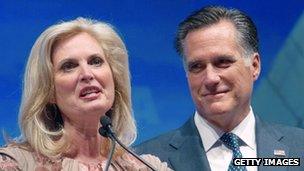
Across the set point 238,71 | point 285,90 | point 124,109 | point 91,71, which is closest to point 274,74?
point 285,90

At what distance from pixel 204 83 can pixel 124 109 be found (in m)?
0.26

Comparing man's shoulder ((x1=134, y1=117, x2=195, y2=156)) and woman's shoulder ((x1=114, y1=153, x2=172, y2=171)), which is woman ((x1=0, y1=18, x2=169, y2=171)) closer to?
woman's shoulder ((x1=114, y1=153, x2=172, y2=171))

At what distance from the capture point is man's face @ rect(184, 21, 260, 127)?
1.95 meters

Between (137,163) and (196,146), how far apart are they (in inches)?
8.9

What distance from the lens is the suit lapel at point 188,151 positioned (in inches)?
75.7

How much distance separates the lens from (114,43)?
6.13 feet

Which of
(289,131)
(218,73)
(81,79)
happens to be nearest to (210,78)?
(218,73)

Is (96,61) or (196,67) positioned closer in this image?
(96,61)

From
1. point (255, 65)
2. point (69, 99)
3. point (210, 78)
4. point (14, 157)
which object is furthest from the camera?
point (255, 65)

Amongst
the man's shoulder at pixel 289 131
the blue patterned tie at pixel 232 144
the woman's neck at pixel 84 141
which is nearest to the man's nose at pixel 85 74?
the woman's neck at pixel 84 141

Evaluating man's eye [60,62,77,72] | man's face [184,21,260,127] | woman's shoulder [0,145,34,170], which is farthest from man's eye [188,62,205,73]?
woman's shoulder [0,145,34,170]

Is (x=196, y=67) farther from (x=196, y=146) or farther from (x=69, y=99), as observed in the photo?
(x=69, y=99)

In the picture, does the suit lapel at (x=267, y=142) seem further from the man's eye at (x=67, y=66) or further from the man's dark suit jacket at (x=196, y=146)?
the man's eye at (x=67, y=66)

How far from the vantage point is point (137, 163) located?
1835 mm
